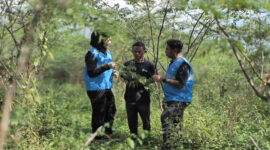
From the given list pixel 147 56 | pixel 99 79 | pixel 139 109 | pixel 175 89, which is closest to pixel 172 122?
pixel 175 89

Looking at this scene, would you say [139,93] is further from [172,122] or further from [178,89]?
[172,122]

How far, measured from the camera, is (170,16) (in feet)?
20.0

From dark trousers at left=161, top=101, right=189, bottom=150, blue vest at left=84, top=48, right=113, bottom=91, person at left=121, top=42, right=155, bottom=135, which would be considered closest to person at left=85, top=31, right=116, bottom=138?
blue vest at left=84, top=48, right=113, bottom=91

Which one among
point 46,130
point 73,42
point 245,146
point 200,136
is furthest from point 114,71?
point 73,42

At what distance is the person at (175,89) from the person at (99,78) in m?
0.97

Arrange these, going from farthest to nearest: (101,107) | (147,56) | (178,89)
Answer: (147,56) → (101,107) → (178,89)

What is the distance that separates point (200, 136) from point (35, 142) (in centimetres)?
230

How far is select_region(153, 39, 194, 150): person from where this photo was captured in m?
4.67

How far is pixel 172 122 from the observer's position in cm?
468

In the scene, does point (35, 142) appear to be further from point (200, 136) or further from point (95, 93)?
point (200, 136)

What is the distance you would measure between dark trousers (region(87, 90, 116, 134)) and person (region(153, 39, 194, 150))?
126cm

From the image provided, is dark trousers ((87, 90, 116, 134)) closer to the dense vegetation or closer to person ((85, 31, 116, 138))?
person ((85, 31, 116, 138))

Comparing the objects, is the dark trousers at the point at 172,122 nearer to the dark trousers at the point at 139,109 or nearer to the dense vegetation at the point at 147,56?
the dense vegetation at the point at 147,56

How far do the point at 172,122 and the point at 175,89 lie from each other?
18.5 inches
